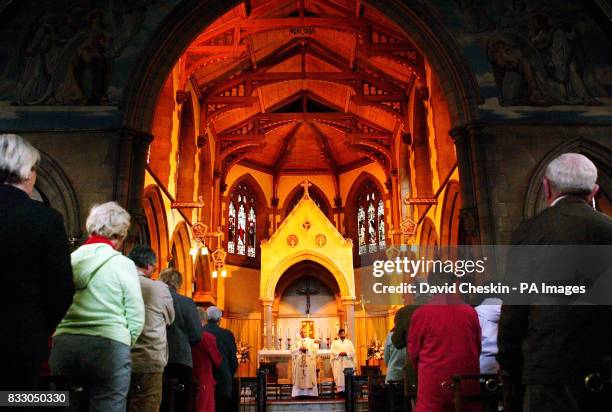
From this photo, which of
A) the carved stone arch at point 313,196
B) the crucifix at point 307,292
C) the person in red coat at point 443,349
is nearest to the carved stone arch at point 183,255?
the crucifix at point 307,292

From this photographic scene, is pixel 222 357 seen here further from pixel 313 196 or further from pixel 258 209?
pixel 313 196

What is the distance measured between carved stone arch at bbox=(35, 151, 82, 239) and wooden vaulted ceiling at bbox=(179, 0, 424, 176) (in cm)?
565

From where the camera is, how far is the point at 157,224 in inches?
498

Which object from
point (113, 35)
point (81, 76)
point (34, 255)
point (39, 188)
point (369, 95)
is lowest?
point (34, 255)

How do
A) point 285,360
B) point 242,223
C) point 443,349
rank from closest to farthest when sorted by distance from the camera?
point 443,349 < point 285,360 < point 242,223

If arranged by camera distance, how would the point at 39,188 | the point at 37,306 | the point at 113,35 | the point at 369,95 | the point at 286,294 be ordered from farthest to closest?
the point at 286,294, the point at 369,95, the point at 113,35, the point at 39,188, the point at 37,306

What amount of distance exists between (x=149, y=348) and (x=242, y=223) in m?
20.0

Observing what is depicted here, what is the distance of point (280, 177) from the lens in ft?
81.7

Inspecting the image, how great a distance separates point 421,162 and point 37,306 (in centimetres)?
1427

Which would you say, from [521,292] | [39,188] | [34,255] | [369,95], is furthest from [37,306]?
[369,95]

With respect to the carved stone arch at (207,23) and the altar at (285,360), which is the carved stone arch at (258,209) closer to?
the altar at (285,360)

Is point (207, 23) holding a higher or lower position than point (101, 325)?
higher

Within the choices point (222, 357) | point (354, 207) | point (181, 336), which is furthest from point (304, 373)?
point (354, 207)

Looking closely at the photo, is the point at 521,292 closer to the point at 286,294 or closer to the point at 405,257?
the point at 405,257
